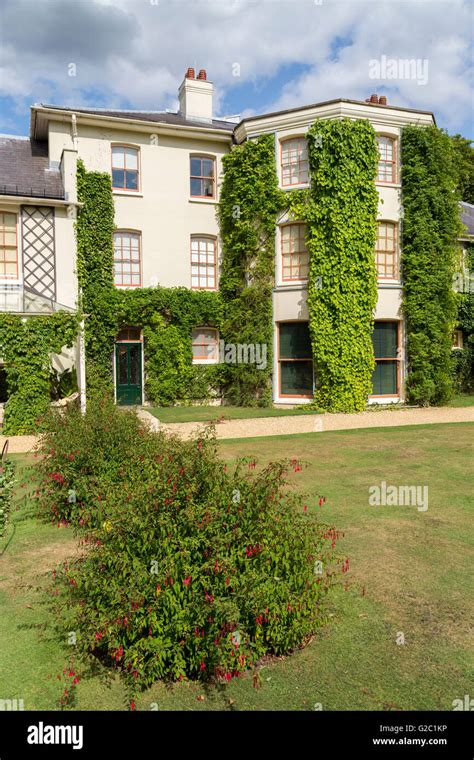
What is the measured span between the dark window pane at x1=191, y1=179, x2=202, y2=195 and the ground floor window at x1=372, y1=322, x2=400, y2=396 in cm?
863

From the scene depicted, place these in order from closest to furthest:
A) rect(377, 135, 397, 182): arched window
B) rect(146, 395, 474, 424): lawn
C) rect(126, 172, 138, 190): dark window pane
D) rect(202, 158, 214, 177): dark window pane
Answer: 1. rect(146, 395, 474, 424): lawn
2. rect(377, 135, 397, 182): arched window
3. rect(126, 172, 138, 190): dark window pane
4. rect(202, 158, 214, 177): dark window pane

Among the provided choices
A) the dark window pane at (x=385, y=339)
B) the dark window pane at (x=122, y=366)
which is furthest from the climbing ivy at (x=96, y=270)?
the dark window pane at (x=385, y=339)

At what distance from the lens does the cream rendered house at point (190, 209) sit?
1919 cm

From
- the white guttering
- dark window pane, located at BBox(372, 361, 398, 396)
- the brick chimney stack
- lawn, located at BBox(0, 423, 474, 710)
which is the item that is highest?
the brick chimney stack

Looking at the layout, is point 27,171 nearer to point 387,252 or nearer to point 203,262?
point 203,262

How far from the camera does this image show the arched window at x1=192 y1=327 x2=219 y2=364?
21.6 meters

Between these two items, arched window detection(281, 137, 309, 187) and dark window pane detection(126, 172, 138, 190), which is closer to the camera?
arched window detection(281, 137, 309, 187)

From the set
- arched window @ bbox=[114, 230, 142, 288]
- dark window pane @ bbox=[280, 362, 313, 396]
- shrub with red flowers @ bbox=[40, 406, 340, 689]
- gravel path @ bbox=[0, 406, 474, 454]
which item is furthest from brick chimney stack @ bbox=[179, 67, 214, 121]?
shrub with red flowers @ bbox=[40, 406, 340, 689]

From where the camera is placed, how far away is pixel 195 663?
3.79 metres

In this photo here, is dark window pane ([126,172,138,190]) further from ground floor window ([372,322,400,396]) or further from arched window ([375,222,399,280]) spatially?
ground floor window ([372,322,400,396])

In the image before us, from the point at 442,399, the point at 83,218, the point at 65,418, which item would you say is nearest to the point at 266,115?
the point at 83,218

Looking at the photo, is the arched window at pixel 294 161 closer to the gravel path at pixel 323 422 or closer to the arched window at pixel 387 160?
the arched window at pixel 387 160

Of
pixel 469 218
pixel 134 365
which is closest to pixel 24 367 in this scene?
pixel 134 365

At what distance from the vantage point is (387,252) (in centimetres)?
2027
